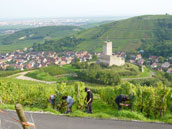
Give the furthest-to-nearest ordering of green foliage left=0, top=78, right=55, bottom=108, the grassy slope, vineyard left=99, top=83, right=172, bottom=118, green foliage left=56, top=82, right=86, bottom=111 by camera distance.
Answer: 1. the grassy slope
2. green foliage left=0, top=78, right=55, bottom=108
3. green foliage left=56, top=82, right=86, bottom=111
4. vineyard left=99, top=83, right=172, bottom=118

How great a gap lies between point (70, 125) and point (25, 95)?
6.60 m

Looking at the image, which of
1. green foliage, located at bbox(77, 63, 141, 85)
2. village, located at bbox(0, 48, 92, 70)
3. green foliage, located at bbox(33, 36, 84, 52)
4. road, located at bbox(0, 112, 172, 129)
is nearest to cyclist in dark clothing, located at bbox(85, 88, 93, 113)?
road, located at bbox(0, 112, 172, 129)

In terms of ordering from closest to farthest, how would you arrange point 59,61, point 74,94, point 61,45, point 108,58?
point 74,94 → point 108,58 → point 59,61 → point 61,45

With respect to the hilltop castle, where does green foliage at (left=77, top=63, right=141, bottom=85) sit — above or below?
below

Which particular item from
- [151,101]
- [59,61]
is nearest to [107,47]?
[59,61]

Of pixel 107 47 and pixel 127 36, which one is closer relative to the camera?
pixel 107 47

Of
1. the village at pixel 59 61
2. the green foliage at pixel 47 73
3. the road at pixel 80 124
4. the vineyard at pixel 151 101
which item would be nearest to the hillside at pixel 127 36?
the village at pixel 59 61

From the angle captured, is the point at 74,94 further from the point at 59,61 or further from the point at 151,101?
the point at 59,61

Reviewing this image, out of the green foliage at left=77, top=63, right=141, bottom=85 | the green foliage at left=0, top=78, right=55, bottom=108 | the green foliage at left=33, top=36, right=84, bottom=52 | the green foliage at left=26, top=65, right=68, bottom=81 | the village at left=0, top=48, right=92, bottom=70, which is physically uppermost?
the green foliage at left=0, top=78, right=55, bottom=108

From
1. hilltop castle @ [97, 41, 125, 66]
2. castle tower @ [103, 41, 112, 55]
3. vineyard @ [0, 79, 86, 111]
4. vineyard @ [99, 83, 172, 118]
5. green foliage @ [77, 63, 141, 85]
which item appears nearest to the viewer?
vineyard @ [99, 83, 172, 118]

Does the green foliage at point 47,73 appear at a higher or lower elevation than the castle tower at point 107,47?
lower

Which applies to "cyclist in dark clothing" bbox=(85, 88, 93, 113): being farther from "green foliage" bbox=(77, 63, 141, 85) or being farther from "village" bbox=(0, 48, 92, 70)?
"village" bbox=(0, 48, 92, 70)

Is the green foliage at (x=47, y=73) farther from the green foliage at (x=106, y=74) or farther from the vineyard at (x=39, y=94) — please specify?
the vineyard at (x=39, y=94)

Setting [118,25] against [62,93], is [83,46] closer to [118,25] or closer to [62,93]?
[118,25]
